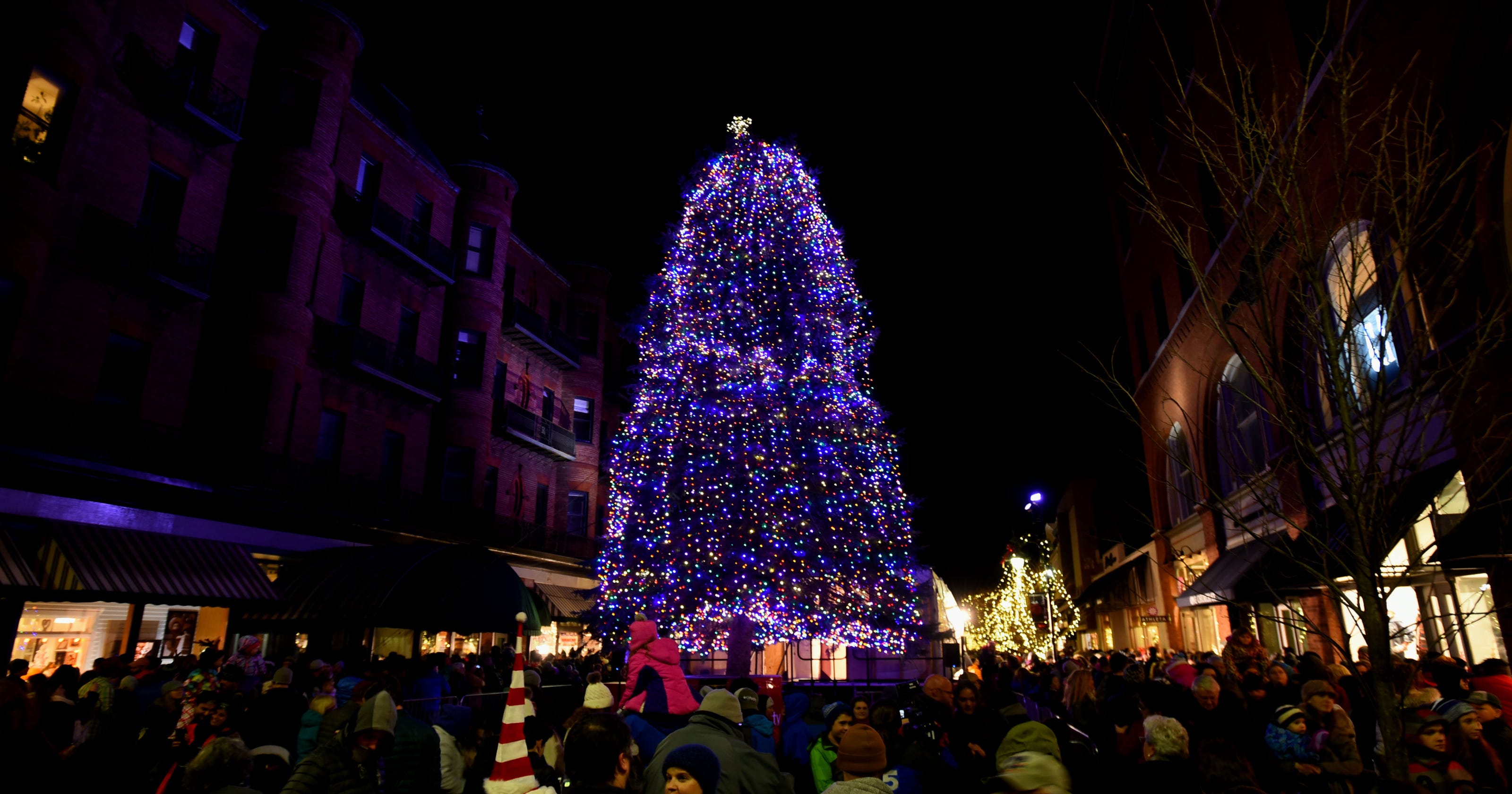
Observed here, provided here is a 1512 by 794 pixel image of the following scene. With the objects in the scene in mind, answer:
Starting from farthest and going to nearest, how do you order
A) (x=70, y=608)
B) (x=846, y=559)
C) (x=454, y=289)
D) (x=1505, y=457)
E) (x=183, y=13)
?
(x=454, y=289)
(x=846, y=559)
(x=183, y=13)
(x=70, y=608)
(x=1505, y=457)

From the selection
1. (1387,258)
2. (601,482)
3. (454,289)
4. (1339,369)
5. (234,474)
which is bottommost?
(1339,369)

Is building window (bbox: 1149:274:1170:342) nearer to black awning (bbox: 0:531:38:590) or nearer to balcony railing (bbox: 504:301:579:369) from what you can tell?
balcony railing (bbox: 504:301:579:369)

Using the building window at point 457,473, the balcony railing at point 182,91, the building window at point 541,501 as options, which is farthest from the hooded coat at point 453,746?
the building window at point 541,501

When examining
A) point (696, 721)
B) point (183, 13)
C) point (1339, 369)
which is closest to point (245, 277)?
point (183, 13)

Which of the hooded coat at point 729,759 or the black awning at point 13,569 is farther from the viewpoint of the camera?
the black awning at point 13,569

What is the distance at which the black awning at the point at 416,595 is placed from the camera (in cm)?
1523

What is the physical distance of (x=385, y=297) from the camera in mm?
24062

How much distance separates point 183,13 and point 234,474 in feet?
33.5

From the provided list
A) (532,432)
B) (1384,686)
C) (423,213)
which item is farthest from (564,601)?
(1384,686)

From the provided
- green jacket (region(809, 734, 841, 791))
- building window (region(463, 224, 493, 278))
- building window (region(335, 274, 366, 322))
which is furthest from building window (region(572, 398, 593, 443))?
green jacket (region(809, 734, 841, 791))

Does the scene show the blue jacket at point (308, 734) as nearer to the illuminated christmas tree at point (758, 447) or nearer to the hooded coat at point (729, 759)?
the hooded coat at point (729, 759)

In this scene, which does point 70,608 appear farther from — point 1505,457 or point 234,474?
point 1505,457

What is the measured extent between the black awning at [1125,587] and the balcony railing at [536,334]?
23.9 metres

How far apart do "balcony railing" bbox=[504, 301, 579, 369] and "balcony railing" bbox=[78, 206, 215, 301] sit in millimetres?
12322
